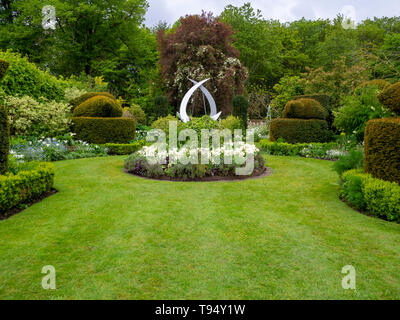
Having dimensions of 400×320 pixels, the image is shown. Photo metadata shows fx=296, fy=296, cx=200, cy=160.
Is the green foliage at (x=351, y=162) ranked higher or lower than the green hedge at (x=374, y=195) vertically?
higher

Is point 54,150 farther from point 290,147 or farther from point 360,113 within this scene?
point 360,113

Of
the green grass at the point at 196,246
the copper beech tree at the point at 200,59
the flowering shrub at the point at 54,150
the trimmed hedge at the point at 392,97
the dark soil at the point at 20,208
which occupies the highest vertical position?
the copper beech tree at the point at 200,59

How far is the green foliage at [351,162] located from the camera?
6.45 m

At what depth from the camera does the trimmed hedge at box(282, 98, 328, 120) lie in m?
13.9

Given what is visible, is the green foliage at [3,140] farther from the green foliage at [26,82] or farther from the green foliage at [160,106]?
the green foliage at [160,106]

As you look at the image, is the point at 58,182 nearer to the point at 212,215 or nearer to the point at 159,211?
the point at 159,211

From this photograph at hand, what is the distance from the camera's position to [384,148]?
16.6 ft

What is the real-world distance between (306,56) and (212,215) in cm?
3408

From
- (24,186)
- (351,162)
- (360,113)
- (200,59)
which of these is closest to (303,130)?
(360,113)

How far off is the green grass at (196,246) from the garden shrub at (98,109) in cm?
776

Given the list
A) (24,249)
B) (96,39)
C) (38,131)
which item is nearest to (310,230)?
(24,249)

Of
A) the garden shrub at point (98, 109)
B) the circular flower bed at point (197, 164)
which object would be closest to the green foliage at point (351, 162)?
the circular flower bed at point (197, 164)

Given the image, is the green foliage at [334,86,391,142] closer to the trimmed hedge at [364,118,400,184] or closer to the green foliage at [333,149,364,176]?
the green foliage at [333,149,364,176]

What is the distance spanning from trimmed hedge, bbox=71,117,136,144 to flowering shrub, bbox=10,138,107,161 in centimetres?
51
